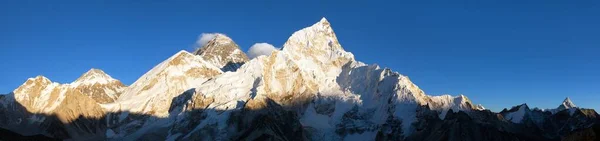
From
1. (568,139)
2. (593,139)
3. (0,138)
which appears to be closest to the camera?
(593,139)

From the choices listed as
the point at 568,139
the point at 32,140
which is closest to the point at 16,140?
the point at 32,140

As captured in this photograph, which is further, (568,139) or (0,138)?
(0,138)

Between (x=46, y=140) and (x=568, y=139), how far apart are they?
6663 inches

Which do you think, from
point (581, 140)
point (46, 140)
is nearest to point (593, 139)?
point (581, 140)

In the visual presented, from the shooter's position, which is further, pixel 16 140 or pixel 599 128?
pixel 16 140

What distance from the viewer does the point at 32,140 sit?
649 feet

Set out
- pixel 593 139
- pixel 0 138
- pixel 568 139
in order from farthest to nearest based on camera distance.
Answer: pixel 0 138 < pixel 568 139 < pixel 593 139

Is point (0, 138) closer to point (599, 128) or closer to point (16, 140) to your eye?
point (16, 140)

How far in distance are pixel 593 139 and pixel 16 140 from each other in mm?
175902

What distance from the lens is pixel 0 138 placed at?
627 ft

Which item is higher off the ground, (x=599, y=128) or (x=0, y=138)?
(x=0, y=138)

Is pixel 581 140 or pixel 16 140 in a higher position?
pixel 16 140

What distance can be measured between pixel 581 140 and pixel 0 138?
173489 mm

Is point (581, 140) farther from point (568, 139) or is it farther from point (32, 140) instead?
point (32, 140)
